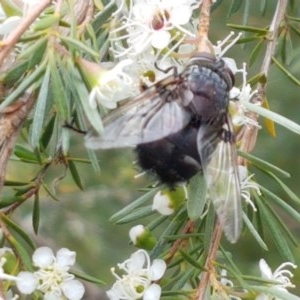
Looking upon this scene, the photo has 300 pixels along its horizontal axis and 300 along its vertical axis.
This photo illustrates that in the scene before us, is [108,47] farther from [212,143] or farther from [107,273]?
[107,273]

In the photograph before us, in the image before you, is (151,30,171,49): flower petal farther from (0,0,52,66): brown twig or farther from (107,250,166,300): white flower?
(107,250,166,300): white flower

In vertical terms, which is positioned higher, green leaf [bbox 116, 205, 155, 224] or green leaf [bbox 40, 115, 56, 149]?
green leaf [bbox 40, 115, 56, 149]

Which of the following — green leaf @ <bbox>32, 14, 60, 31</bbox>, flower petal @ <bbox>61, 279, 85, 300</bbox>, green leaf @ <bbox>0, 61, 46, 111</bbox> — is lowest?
flower petal @ <bbox>61, 279, 85, 300</bbox>

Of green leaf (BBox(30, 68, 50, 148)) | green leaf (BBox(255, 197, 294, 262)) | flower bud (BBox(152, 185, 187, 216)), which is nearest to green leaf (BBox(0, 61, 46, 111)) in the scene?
green leaf (BBox(30, 68, 50, 148))

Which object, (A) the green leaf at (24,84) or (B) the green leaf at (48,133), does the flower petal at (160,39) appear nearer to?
(A) the green leaf at (24,84)

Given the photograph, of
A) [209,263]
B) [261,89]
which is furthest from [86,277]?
[261,89]

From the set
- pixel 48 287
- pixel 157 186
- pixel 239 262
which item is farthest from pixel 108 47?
pixel 239 262

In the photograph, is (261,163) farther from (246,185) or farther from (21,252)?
(21,252)
